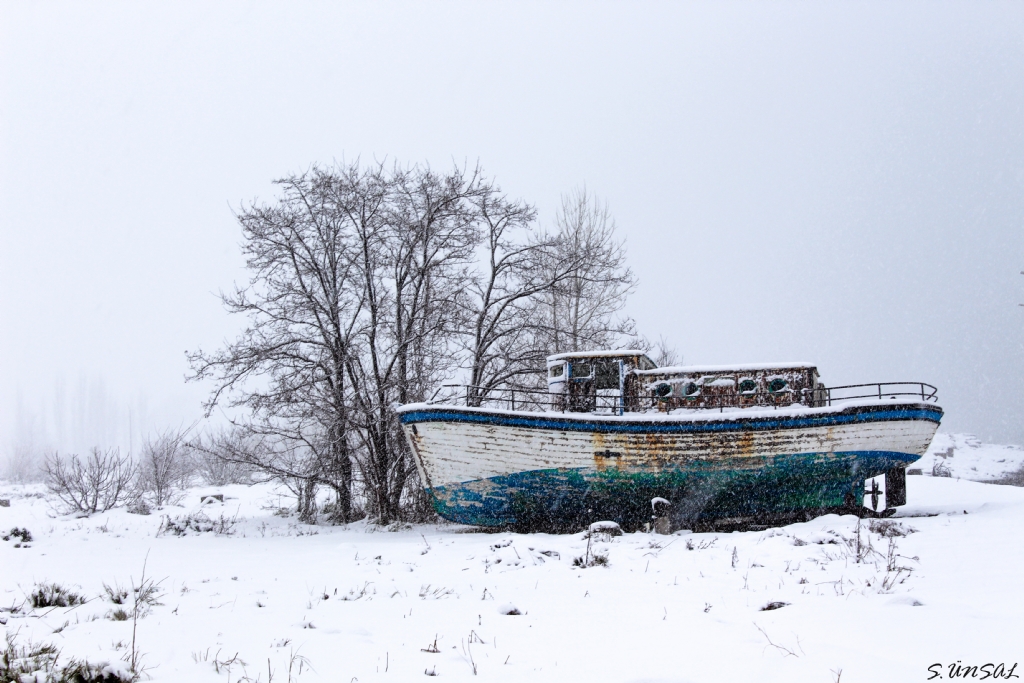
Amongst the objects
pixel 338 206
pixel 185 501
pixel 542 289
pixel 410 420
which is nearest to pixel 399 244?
pixel 338 206

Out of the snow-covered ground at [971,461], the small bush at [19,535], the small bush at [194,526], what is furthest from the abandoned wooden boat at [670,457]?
the snow-covered ground at [971,461]

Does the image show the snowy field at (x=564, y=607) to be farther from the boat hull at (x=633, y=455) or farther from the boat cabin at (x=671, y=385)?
the boat cabin at (x=671, y=385)

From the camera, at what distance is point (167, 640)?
179 inches

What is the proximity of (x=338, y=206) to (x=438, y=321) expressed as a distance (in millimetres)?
3694

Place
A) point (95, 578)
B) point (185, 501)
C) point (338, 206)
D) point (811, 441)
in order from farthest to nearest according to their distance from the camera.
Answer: point (185, 501) → point (338, 206) → point (811, 441) → point (95, 578)

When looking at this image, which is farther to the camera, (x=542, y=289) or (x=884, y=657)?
(x=542, y=289)

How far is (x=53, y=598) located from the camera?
575 cm

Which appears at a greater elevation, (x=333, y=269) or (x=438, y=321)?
(x=333, y=269)

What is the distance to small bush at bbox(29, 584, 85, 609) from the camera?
567 centimetres

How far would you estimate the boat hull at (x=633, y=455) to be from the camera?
13430 millimetres

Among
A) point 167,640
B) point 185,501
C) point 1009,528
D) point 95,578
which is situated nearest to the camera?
point 167,640

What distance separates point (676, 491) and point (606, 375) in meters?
2.99

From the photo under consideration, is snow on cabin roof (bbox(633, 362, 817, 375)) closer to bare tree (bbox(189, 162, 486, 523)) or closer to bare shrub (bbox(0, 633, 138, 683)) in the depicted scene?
bare tree (bbox(189, 162, 486, 523))

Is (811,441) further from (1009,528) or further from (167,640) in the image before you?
(167,640)
